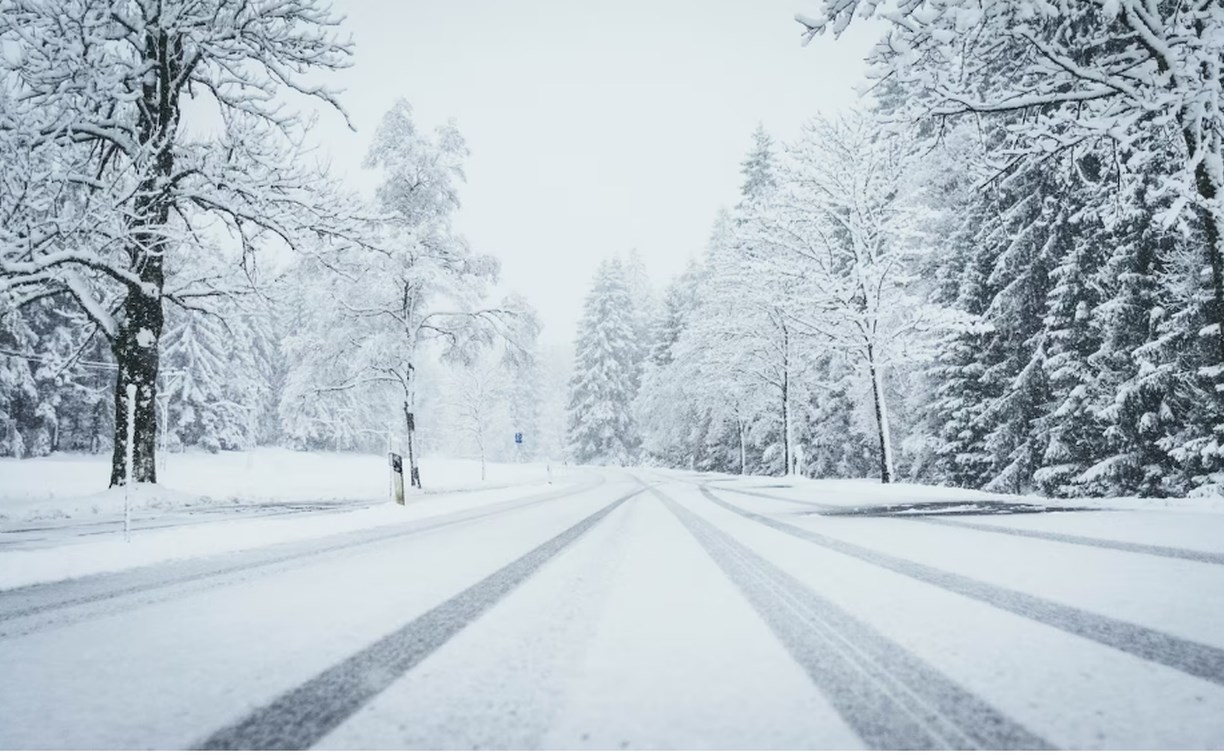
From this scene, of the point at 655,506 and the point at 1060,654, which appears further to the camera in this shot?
the point at 655,506

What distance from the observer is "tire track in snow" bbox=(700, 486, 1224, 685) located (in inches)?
68.2

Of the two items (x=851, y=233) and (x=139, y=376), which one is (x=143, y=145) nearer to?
(x=139, y=376)

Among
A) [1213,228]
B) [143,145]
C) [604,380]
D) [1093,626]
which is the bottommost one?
[1093,626]

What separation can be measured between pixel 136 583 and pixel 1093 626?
529cm

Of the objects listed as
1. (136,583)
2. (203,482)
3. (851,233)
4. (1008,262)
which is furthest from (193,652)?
(203,482)

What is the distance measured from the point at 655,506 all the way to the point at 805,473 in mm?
24291

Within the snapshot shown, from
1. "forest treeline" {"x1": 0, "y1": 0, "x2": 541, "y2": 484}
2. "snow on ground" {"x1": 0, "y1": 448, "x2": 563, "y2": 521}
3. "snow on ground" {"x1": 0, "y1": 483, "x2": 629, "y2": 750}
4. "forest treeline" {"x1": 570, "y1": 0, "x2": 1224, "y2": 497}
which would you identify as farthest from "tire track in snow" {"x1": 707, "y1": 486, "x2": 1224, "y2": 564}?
"snow on ground" {"x1": 0, "y1": 448, "x2": 563, "y2": 521}

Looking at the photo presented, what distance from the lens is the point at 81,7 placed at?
11.8 metres

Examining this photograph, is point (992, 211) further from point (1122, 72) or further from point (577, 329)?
point (577, 329)

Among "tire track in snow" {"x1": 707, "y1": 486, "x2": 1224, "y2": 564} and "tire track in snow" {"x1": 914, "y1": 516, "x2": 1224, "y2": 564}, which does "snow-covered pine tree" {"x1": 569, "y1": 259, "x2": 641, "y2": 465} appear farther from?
"tire track in snow" {"x1": 914, "y1": 516, "x2": 1224, "y2": 564}

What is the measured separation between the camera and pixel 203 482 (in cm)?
2812

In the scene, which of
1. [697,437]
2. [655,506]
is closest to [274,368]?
[697,437]

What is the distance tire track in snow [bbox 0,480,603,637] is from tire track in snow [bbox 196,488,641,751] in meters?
1.82

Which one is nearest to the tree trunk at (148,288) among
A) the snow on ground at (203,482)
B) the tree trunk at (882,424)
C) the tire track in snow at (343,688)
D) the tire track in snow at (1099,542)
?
the snow on ground at (203,482)
